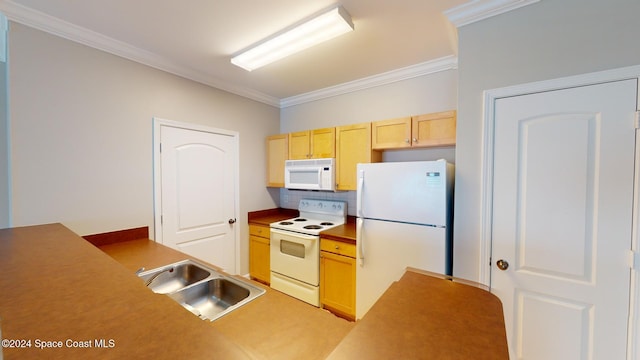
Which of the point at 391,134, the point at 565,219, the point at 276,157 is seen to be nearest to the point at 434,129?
the point at 391,134

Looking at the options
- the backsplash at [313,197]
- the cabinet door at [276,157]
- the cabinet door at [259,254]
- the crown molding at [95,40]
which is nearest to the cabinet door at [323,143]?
the cabinet door at [276,157]

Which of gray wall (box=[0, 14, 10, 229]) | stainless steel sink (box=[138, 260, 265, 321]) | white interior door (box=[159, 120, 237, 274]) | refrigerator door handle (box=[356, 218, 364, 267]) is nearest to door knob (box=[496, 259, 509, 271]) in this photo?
refrigerator door handle (box=[356, 218, 364, 267])

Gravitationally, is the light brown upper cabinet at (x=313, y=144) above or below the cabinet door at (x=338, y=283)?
above

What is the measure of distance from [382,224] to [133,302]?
68.0 inches

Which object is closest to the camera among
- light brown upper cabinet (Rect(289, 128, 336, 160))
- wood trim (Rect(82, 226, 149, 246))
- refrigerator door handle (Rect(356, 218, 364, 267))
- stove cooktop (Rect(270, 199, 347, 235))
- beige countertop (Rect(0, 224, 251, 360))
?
beige countertop (Rect(0, 224, 251, 360))

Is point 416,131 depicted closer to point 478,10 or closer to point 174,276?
point 478,10

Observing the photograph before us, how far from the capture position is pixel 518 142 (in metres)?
1.50

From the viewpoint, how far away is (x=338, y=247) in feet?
7.73

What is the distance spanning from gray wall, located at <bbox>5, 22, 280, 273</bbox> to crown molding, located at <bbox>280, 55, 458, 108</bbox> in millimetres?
1355

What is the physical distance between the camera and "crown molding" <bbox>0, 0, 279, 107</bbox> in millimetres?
1609

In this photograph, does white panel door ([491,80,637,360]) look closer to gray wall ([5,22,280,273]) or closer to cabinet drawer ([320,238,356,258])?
cabinet drawer ([320,238,356,258])

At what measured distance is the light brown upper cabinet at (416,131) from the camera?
2150mm

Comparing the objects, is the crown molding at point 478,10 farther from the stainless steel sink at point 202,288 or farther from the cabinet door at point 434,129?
the stainless steel sink at point 202,288

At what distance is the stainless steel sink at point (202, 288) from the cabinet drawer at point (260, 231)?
1.32 metres
